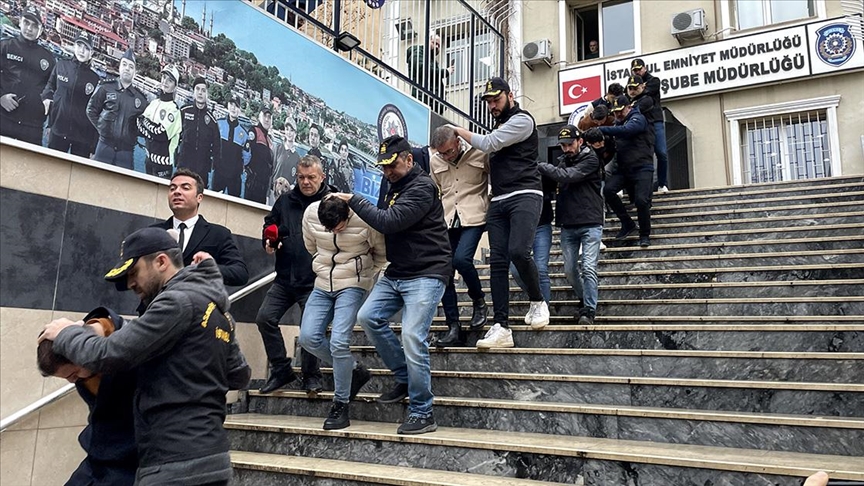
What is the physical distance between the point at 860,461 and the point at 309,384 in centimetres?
333

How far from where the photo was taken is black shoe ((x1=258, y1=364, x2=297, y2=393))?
4.79 m

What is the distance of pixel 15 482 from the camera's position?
3.78 metres

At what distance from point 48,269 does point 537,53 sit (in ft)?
35.1

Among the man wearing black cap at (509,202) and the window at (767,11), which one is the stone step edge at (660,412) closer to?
the man wearing black cap at (509,202)

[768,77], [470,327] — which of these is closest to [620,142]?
[470,327]

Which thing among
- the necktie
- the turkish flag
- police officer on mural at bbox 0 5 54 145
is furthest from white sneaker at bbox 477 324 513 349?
the turkish flag

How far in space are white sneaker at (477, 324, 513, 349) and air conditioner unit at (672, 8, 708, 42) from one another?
29.8 feet

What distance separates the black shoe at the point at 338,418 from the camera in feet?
12.8

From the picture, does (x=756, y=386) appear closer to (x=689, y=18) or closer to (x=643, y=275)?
(x=643, y=275)

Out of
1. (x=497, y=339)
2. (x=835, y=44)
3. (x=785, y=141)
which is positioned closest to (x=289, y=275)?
(x=497, y=339)

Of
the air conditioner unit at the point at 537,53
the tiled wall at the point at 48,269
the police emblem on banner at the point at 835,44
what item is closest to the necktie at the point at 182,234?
the tiled wall at the point at 48,269

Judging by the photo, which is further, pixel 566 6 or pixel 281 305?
pixel 566 6

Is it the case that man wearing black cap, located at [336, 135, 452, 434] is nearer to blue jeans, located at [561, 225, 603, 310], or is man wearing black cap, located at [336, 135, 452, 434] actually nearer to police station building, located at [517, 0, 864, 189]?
blue jeans, located at [561, 225, 603, 310]

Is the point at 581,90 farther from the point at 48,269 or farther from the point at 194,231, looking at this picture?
the point at 48,269
